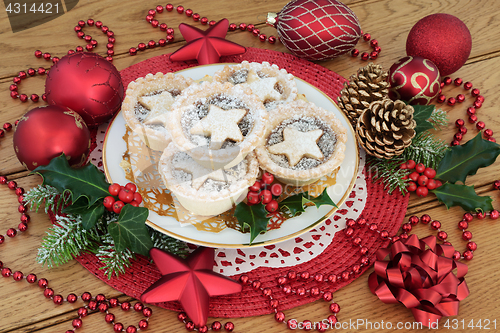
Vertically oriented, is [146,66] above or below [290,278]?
above

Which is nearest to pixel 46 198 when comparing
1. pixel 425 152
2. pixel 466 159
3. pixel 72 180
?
pixel 72 180

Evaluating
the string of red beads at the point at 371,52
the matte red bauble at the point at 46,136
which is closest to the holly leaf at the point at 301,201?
the matte red bauble at the point at 46,136

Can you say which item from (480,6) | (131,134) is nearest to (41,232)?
(131,134)

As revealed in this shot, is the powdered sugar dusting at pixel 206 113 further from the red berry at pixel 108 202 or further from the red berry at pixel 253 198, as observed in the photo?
the red berry at pixel 108 202

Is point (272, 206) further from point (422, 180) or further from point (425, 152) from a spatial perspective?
point (425, 152)

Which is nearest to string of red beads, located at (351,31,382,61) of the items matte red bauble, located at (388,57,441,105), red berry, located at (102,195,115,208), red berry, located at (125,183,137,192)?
matte red bauble, located at (388,57,441,105)

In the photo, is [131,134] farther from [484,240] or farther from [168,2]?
[484,240]
